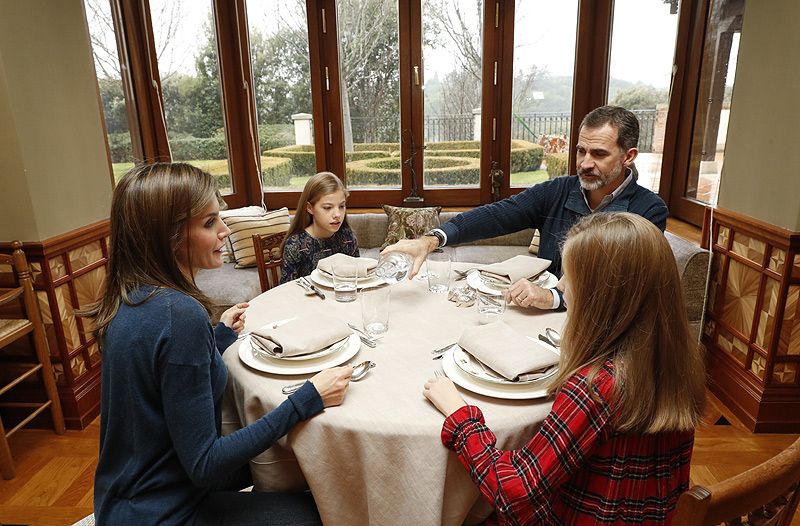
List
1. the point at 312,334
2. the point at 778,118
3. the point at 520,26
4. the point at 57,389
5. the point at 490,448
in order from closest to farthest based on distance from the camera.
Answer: the point at 490,448 → the point at 312,334 → the point at 778,118 → the point at 57,389 → the point at 520,26

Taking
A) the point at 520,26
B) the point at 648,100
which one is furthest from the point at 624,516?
the point at 520,26

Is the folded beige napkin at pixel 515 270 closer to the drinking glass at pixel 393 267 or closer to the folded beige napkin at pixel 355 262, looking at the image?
the drinking glass at pixel 393 267

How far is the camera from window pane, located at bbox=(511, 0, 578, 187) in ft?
12.5

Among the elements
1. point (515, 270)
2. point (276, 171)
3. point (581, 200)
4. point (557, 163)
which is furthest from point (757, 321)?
point (276, 171)

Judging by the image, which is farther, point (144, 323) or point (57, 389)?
point (57, 389)

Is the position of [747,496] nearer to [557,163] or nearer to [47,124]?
[47,124]

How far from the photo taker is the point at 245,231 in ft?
11.7

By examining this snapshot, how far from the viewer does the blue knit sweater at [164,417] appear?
94 centimetres

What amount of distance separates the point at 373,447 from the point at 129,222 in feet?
2.15

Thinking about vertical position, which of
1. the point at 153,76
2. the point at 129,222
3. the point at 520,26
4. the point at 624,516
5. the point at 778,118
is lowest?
the point at 624,516

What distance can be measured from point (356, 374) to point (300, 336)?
0.18 meters

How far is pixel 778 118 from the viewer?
215 centimetres

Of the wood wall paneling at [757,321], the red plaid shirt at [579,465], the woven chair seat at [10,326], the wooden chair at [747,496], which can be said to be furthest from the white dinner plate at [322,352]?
the wood wall paneling at [757,321]

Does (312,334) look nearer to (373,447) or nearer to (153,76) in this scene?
(373,447)
